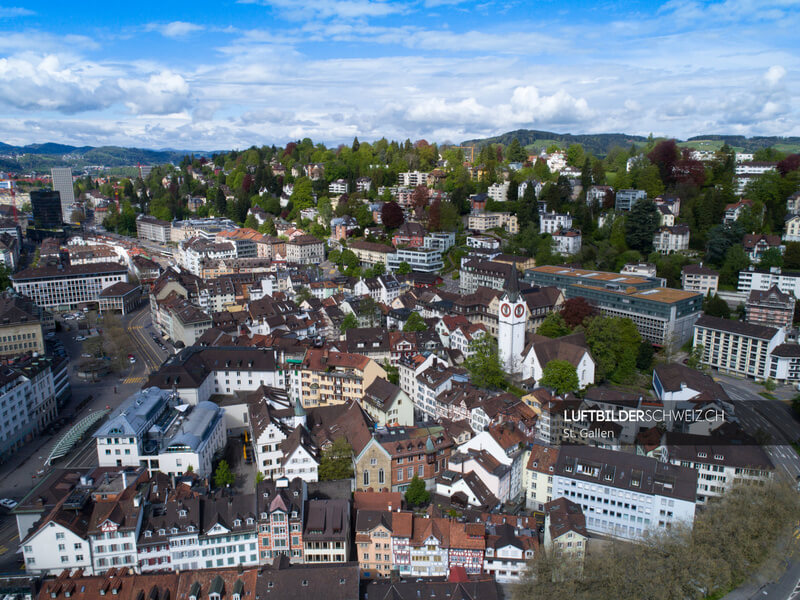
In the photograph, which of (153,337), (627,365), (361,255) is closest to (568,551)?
(627,365)

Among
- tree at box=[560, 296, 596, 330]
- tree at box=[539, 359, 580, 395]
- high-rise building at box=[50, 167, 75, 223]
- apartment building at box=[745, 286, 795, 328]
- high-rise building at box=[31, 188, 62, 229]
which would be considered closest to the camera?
tree at box=[539, 359, 580, 395]

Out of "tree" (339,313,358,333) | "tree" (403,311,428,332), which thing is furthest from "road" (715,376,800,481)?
"tree" (339,313,358,333)

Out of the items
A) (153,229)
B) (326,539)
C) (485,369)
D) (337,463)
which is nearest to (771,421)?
(485,369)

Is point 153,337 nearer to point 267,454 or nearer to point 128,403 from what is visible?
point 128,403

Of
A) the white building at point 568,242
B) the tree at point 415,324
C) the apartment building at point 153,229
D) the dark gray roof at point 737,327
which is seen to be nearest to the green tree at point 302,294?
the tree at point 415,324

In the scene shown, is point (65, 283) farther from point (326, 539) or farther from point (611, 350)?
point (611, 350)

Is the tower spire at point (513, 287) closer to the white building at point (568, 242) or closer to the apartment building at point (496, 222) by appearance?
the white building at point (568, 242)

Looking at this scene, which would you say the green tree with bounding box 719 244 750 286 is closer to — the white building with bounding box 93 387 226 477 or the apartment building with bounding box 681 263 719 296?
the apartment building with bounding box 681 263 719 296
